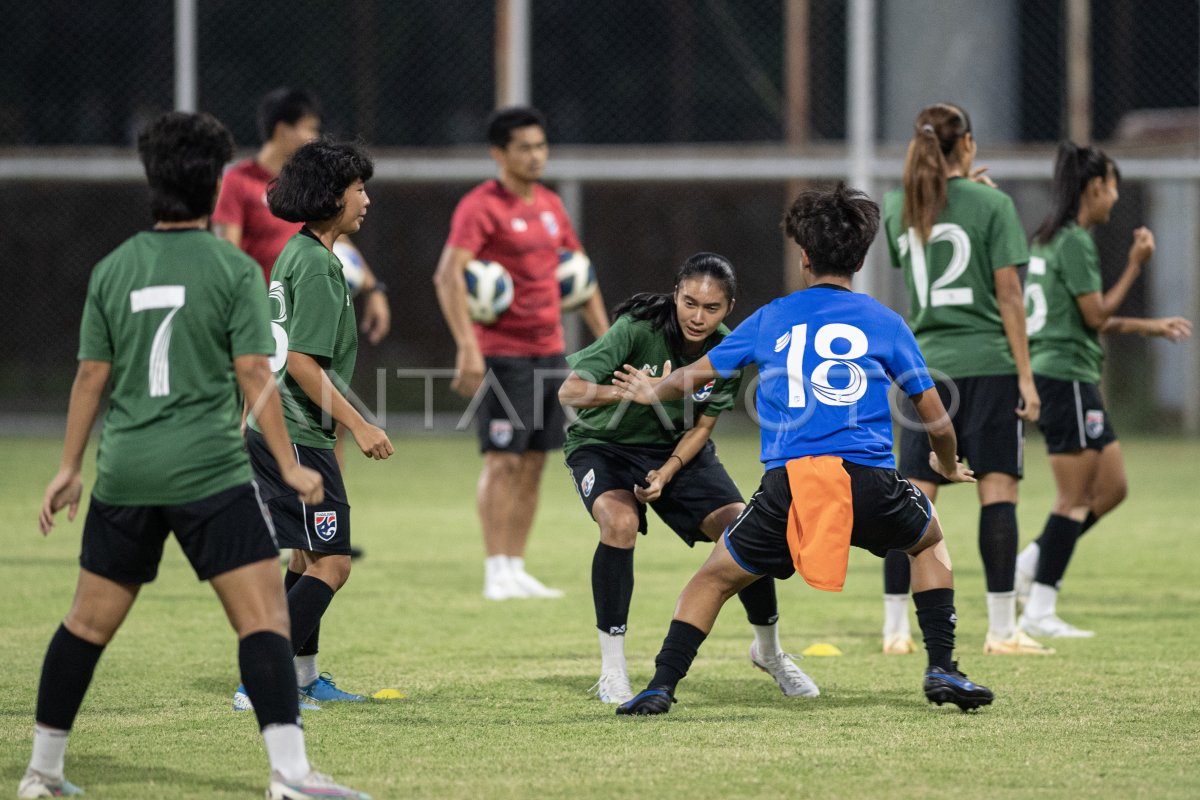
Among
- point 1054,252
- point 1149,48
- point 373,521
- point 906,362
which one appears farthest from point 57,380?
point 906,362

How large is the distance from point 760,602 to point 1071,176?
2.51m

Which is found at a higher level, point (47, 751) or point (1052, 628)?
point (47, 751)

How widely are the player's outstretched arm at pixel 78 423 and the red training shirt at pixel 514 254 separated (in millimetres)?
4294

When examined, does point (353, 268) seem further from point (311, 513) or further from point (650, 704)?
point (650, 704)

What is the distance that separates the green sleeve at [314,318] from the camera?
15.8 ft

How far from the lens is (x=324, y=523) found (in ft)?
16.3

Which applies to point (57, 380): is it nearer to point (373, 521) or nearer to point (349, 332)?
point (373, 521)

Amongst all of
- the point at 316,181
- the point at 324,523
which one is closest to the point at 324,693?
the point at 324,523

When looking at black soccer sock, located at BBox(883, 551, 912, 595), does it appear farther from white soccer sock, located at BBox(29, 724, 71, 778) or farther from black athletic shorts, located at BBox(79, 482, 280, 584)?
white soccer sock, located at BBox(29, 724, 71, 778)

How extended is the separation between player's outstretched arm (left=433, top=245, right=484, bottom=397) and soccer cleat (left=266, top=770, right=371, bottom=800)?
419cm

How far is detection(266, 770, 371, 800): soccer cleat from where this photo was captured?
12.3ft

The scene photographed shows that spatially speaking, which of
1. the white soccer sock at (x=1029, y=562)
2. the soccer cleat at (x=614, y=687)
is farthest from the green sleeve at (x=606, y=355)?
the white soccer sock at (x=1029, y=562)

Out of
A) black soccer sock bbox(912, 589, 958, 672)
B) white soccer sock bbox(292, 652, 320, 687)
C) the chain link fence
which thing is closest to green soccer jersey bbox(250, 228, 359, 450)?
white soccer sock bbox(292, 652, 320, 687)

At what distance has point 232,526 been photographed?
3.83 m
